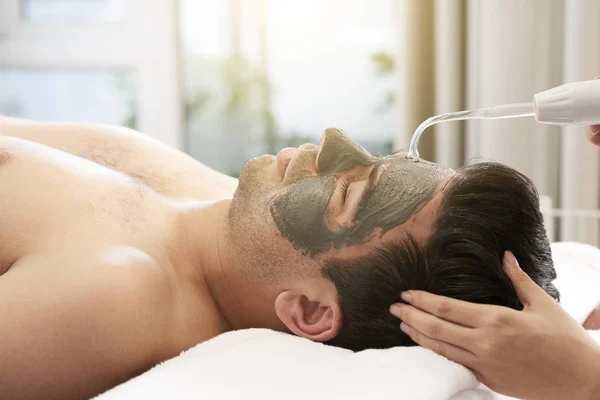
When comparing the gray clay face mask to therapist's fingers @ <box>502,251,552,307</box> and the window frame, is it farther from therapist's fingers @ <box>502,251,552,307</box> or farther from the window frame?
the window frame

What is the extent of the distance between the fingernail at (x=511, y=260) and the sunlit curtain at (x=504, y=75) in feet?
3.93

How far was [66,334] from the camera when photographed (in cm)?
96

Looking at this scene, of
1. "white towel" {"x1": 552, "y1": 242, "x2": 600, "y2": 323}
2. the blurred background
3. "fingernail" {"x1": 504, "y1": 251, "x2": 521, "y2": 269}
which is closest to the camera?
"fingernail" {"x1": 504, "y1": 251, "x2": 521, "y2": 269}

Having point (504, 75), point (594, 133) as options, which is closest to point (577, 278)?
point (594, 133)

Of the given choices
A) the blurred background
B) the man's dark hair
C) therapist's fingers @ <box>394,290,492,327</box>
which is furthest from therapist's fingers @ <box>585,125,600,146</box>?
the blurred background

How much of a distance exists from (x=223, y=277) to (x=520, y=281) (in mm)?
496

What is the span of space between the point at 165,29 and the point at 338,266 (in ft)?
8.01

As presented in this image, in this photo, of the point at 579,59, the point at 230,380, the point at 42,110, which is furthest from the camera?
the point at 42,110

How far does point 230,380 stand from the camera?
0.95m

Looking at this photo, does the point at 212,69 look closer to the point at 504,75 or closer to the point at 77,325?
the point at 504,75

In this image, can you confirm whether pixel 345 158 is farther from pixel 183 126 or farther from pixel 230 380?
pixel 183 126

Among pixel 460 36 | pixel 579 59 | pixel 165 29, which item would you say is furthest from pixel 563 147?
pixel 165 29

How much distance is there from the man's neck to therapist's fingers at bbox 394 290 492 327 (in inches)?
10.3

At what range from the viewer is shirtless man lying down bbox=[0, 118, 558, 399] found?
989 millimetres
